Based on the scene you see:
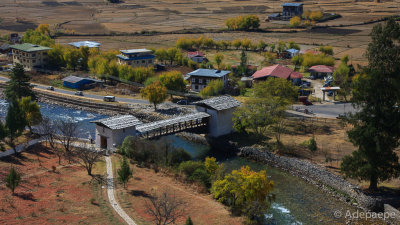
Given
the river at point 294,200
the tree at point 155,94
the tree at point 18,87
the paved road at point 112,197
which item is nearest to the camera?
the paved road at point 112,197

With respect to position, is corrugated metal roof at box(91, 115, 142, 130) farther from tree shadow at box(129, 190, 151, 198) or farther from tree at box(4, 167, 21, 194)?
tree at box(4, 167, 21, 194)

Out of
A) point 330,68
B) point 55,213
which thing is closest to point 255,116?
point 55,213

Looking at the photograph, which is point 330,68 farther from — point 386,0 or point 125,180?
point 386,0

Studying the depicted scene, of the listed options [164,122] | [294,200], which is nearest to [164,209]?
[294,200]

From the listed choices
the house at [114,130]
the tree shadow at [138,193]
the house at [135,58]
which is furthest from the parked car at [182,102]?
the tree shadow at [138,193]

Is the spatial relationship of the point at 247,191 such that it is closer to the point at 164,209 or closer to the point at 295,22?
the point at 164,209

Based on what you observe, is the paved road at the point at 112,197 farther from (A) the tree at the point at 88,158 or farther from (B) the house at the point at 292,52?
(B) the house at the point at 292,52

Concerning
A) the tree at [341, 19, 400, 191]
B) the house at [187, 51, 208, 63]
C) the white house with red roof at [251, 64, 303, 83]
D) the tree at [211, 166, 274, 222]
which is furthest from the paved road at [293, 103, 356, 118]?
the house at [187, 51, 208, 63]
